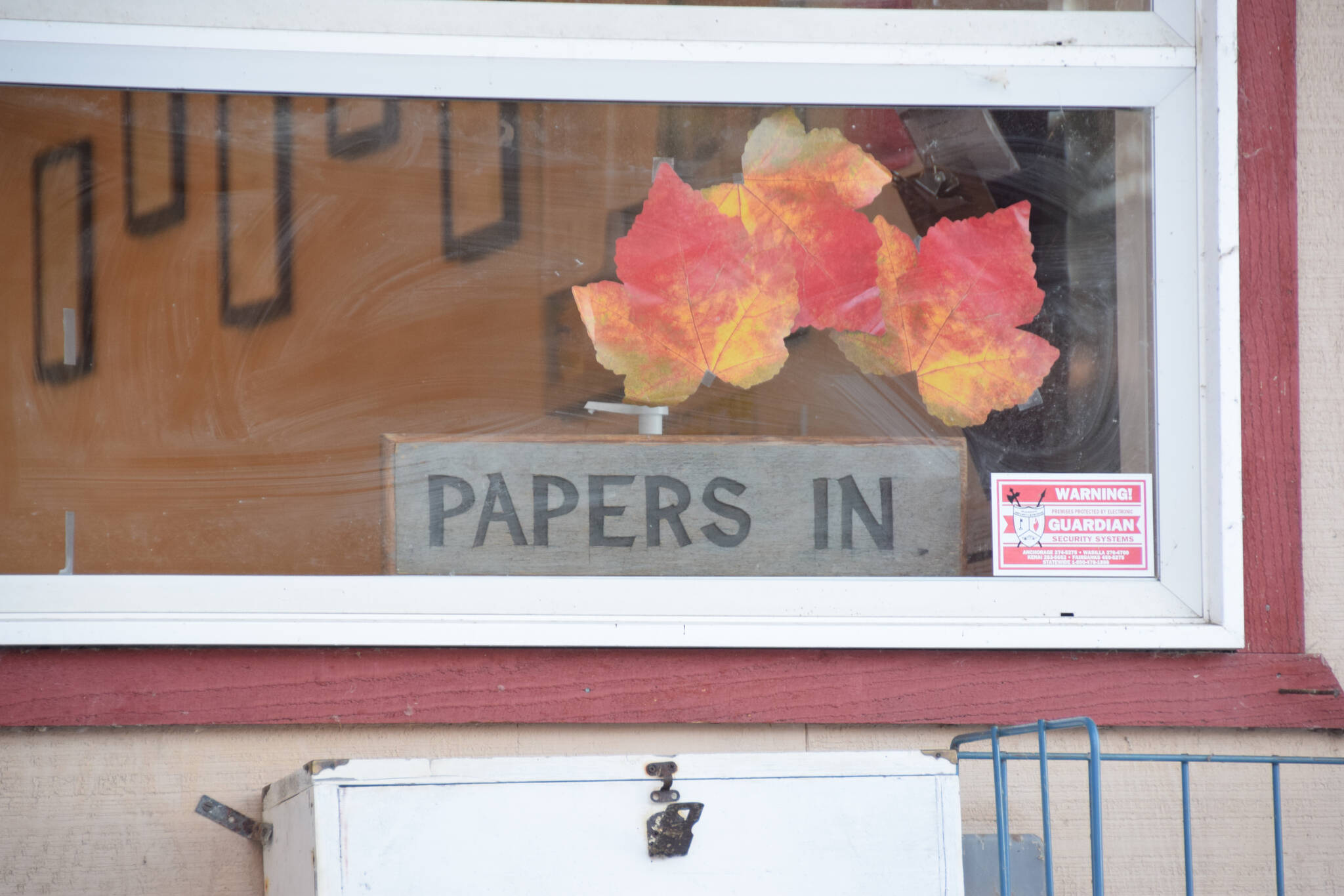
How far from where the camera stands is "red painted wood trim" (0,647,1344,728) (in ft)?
5.98

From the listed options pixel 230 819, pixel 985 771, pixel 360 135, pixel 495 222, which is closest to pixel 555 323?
pixel 495 222

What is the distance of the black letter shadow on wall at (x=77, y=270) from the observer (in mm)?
1925

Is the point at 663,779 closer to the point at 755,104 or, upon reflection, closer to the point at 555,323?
the point at 555,323

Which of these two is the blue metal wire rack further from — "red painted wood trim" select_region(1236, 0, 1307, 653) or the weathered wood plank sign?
the weathered wood plank sign

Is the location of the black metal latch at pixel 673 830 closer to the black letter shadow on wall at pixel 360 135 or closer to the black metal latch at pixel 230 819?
the black metal latch at pixel 230 819

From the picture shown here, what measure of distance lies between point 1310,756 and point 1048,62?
4.99 feet

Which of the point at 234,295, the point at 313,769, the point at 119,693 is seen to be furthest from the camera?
the point at 234,295

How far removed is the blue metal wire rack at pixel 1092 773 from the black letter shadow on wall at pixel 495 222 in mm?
1360

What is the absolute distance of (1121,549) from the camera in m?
1.90

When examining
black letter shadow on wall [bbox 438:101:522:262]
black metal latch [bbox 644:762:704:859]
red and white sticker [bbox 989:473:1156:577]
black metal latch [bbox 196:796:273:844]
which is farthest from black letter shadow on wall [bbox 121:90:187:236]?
red and white sticker [bbox 989:473:1156:577]

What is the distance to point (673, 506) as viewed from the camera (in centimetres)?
192

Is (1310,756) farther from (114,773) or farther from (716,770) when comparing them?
(114,773)

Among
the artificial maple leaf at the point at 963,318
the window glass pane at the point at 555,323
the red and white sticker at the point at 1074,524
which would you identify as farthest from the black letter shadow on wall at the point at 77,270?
the red and white sticker at the point at 1074,524

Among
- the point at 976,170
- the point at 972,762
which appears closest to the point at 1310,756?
the point at 972,762
